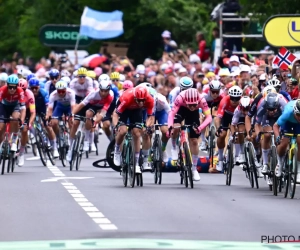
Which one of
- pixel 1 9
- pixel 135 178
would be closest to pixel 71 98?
pixel 135 178

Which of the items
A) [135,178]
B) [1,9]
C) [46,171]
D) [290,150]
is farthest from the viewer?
[1,9]

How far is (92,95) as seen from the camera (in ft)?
82.4

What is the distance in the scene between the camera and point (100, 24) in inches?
1711

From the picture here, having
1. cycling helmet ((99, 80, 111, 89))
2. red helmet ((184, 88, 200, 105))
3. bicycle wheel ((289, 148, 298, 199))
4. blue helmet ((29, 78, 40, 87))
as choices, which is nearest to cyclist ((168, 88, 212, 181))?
red helmet ((184, 88, 200, 105))

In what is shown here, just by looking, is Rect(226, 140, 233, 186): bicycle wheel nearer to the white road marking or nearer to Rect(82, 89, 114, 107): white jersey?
the white road marking

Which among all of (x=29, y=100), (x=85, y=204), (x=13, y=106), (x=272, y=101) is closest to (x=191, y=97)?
(x=272, y=101)

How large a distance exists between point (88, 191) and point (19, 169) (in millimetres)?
5861

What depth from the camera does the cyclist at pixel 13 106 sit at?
78.7 ft

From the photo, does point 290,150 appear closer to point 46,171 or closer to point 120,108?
point 120,108

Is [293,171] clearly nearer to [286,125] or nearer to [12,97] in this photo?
[286,125]

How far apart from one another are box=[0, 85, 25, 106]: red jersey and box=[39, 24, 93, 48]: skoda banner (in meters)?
17.8

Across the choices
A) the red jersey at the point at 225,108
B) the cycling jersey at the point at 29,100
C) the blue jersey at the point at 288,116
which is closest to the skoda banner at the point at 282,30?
the red jersey at the point at 225,108

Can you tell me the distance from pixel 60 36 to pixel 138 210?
26625 mm

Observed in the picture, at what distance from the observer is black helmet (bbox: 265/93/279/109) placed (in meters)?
19.8
